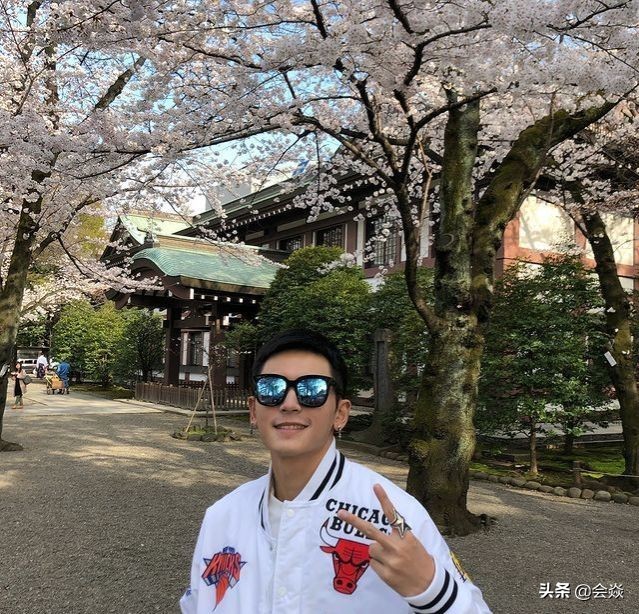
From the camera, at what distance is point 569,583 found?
4734 mm

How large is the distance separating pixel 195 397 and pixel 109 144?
11.1 m

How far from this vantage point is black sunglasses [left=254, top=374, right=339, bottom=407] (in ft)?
5.31

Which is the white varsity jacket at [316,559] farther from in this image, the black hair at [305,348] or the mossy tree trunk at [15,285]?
the mossy tree trunk at [15,285]

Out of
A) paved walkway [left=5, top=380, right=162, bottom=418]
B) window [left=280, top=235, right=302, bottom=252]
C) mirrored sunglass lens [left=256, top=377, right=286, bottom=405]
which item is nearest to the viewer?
mirrored sunglass lens [left=256, top=377, right=286, bottom=405]

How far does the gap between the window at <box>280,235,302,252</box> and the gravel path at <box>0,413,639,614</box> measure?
11994 mm

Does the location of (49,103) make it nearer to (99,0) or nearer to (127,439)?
(99,0)

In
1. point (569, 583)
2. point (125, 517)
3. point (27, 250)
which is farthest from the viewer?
point (27, 250)

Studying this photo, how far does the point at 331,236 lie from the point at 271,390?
18351 millimetres

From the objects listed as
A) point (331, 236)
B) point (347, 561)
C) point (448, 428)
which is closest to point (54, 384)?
point (331, 236)

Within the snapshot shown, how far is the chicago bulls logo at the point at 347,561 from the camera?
141 centimetres

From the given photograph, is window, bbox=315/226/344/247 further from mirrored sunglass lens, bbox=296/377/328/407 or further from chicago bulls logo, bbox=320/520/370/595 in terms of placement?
chicago bulls logo, bbox=320/520/370/595

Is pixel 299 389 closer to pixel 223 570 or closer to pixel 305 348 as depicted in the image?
pixel 305 348

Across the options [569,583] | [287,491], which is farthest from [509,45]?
[287,491]

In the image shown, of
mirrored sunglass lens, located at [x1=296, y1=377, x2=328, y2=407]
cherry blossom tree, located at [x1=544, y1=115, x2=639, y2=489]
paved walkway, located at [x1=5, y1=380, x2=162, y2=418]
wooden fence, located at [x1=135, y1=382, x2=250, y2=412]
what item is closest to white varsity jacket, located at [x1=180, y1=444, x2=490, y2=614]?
mirrored sunglass lens, located at [x1=296, y1=377, x2=328, y2=407]
